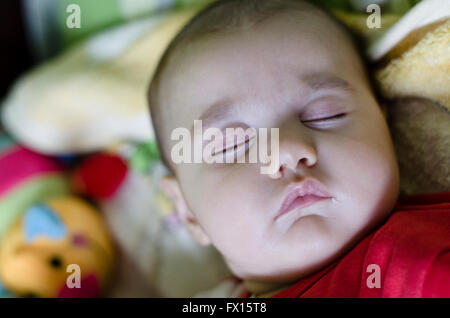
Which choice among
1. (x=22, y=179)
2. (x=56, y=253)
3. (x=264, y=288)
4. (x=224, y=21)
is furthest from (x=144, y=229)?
(x=224, y=21)

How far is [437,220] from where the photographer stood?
2.68 ft

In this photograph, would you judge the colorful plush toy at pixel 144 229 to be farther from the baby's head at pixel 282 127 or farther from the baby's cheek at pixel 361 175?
the baby's cheek at pixel 361 175

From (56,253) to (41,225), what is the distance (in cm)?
7

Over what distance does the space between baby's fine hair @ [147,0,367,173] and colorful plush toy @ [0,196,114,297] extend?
0.98 feet

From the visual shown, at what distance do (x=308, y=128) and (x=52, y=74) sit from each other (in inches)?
33.3

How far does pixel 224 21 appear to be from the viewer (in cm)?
99

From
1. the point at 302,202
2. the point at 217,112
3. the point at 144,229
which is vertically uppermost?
the point at 217,112

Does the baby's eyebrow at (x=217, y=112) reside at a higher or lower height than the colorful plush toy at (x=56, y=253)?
higher

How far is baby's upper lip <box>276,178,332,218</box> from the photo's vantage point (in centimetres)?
81

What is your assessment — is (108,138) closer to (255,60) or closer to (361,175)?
(255,60)

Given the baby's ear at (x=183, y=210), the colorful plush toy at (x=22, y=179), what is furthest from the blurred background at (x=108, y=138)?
the baby's ear at (x=183, y=210)

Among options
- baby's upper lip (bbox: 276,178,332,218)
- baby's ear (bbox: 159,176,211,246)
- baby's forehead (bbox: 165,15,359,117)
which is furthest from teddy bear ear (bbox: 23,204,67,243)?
baby's upper lip (bbox: 276,178,332,218)

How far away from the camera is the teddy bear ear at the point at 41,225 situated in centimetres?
119
